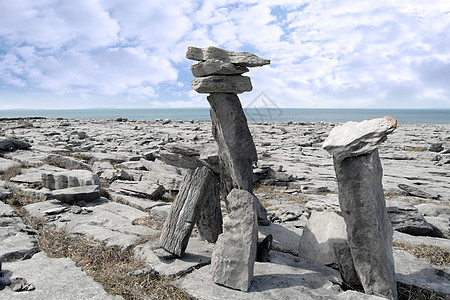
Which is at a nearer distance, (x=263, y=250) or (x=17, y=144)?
(x=263, y=250)

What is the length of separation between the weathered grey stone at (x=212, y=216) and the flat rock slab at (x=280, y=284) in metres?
1.24

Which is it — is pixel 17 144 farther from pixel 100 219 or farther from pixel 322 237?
pixel 322 237

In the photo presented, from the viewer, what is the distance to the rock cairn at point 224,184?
4.79 metres

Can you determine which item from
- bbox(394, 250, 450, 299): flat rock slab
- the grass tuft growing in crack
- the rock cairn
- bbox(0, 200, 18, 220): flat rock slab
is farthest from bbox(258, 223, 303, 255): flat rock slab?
bbox(0, 200, 18, 220): flat rock slab

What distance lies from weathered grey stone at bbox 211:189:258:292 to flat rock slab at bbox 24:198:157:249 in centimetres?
229

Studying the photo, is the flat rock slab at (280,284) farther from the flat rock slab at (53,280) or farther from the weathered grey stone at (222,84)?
the weathered grey stone at (222,84)

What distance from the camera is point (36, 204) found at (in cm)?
875

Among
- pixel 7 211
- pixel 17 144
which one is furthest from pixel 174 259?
pixel 17 144

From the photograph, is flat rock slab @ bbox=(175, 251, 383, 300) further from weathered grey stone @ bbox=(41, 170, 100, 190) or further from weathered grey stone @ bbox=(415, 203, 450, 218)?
weathered grey stone @ bbox=(41, 170, 100, 190)

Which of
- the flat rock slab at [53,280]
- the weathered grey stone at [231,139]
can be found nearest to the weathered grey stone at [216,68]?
the weathered grey stone at [231,139]

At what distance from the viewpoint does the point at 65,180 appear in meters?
10.1

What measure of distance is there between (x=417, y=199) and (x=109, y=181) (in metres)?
9.92

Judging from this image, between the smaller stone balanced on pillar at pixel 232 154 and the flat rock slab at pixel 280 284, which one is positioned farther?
the smaller stone balanced on pillar at pixel 232 154

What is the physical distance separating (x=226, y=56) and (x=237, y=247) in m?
3.03
